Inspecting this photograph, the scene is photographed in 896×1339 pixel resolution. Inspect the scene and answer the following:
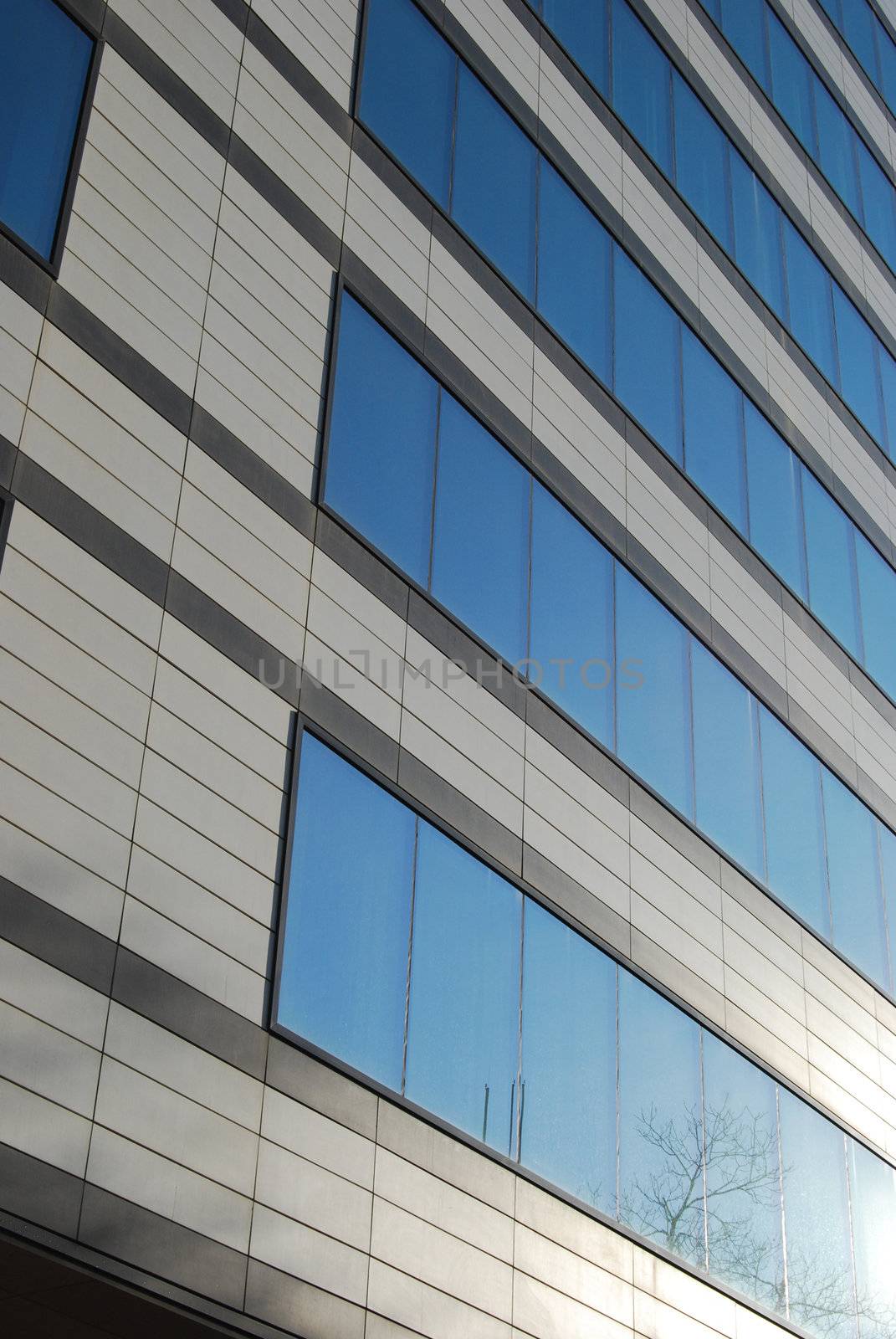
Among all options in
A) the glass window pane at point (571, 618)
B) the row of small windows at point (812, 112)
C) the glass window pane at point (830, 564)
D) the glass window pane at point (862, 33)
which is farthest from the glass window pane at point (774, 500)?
the glass window pane at point (862, 33)

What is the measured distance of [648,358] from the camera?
24172 millimetres

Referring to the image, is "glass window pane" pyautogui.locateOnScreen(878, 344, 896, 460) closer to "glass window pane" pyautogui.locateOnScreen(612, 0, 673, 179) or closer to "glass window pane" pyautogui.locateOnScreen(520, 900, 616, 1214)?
"glass window pane" pyautogui.locateOnScreen(612, 0, 673, 179)

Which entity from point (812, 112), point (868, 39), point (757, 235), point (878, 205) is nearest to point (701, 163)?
point (757, 235)

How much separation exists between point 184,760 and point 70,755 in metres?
1.26

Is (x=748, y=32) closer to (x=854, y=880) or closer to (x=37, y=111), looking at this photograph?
(x=854, y=880)

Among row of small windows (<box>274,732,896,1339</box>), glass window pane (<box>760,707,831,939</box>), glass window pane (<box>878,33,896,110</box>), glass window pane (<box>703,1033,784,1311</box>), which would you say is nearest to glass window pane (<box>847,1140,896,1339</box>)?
row of small windows (<box>274,732,896,1339</box>)

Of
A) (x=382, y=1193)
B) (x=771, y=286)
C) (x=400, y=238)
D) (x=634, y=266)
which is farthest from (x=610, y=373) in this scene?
(x=382, y=1193)

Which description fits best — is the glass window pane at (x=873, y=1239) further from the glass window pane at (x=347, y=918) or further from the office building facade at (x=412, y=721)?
the glass window pane at (x=347, y=918)

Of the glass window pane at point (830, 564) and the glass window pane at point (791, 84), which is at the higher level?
the glass window pane at point (791, 84)

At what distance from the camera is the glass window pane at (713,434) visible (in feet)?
81.3

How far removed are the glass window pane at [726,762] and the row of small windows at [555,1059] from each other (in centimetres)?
308

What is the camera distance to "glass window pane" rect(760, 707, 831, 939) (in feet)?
76.0

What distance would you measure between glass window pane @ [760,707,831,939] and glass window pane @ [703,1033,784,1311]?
3.34 meters

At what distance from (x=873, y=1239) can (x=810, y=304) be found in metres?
17.0
